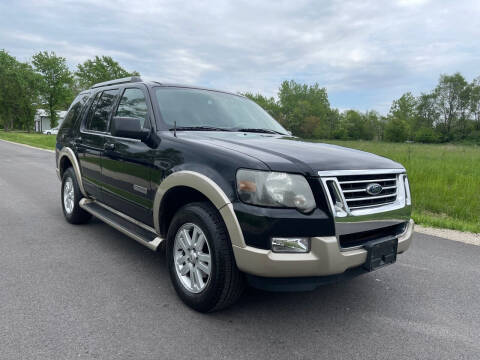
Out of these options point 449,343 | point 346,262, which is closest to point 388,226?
point 346,262

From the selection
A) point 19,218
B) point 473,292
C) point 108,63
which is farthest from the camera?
point 108,63

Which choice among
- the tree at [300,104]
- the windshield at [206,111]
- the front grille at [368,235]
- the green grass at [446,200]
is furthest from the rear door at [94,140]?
the tree at [300,104]

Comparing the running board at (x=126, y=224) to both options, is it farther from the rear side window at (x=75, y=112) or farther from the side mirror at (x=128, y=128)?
the rear side window at (x=75, y=112)

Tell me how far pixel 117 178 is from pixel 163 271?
1062 millimetres

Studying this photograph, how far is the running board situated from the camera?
124 inches

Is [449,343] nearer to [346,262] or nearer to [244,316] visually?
[346,262]

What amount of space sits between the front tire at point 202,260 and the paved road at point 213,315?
0.52 feet

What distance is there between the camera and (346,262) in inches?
92.0

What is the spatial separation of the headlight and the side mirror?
1263 mm

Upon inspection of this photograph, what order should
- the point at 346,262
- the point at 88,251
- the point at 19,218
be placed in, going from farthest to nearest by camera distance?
the point at 19,218 → the point at 88,251 → the point at 346,262

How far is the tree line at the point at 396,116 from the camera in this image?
270 feet

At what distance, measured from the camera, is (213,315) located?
2684 mm

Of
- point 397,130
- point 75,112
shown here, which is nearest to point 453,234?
point 75,112

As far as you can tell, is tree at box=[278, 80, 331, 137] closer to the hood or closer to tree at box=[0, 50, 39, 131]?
tree at box=[0, 50, 39, 131]
